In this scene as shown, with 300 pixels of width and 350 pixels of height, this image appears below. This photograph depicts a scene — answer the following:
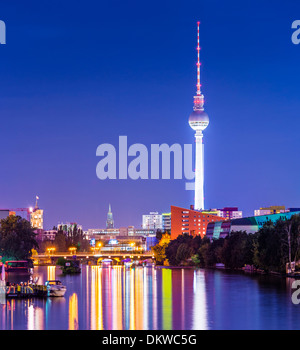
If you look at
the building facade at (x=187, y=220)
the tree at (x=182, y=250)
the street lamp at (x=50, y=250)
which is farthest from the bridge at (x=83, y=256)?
the building facade at (x=187, y=220)

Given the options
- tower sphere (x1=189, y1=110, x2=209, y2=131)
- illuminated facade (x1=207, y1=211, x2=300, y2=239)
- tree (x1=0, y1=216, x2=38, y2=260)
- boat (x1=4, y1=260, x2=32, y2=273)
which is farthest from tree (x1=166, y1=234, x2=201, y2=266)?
tower sphere (x1=189, y1=110, x2=209, y2=131)

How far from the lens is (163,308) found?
46.3 metres

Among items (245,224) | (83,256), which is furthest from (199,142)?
(245,224)

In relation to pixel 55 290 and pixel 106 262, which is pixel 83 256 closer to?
pixel 106 262

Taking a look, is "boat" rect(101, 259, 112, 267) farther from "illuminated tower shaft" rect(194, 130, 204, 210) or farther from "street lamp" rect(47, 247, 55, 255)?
"illuminated tower shaft" rect(194, 130, 204, 210)

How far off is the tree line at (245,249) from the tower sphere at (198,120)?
74.9 meters

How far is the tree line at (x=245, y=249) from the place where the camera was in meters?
67.8

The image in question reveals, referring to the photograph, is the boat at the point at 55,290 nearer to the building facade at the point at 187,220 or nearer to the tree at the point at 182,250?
the tree at the point at 182,250

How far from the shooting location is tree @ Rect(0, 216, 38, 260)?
90250mm

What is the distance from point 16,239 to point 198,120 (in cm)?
10768

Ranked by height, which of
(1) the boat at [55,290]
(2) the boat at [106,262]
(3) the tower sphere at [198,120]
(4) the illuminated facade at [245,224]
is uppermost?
(3) the tower sphere at [198,120]
